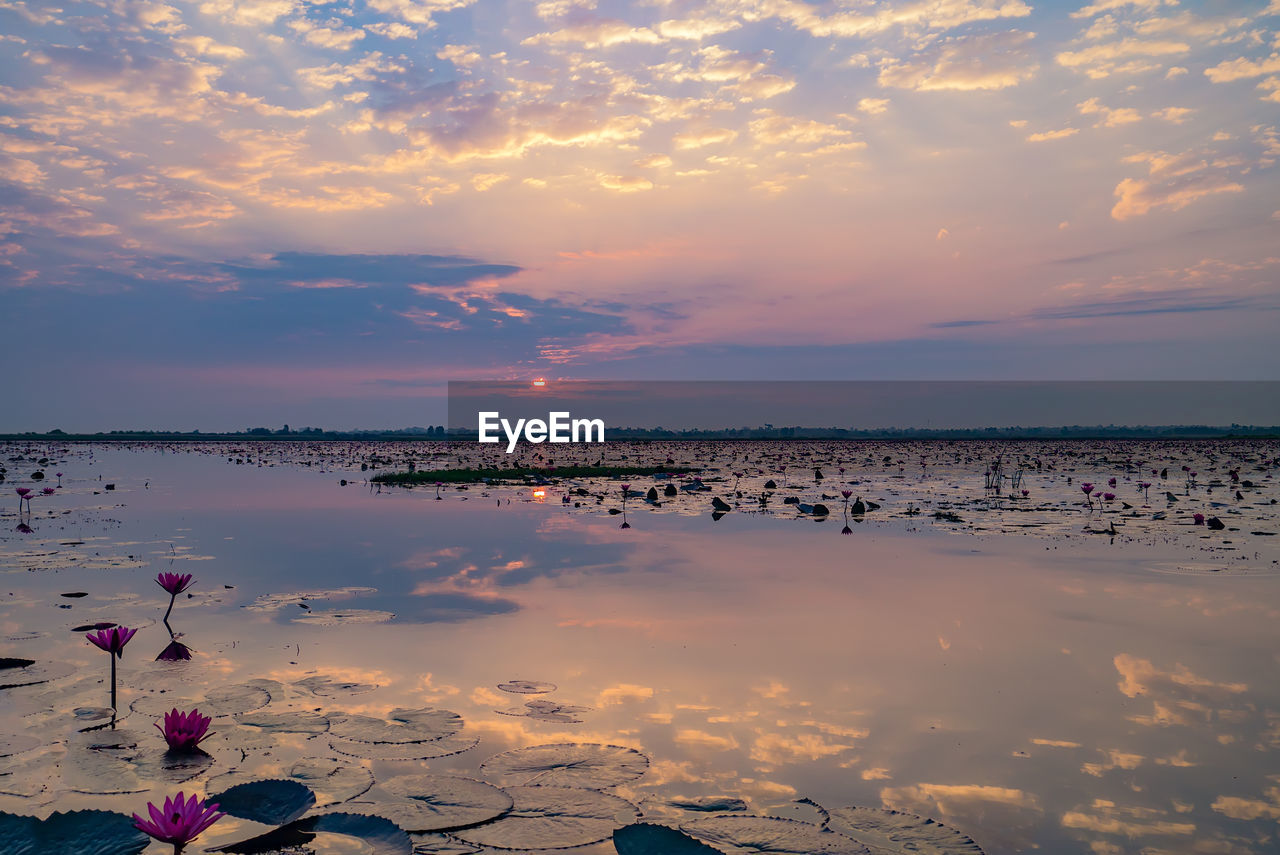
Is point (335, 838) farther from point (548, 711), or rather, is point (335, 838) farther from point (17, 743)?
point (17, 743)

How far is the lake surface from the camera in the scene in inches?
195

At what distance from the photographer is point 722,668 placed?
24.8 ft

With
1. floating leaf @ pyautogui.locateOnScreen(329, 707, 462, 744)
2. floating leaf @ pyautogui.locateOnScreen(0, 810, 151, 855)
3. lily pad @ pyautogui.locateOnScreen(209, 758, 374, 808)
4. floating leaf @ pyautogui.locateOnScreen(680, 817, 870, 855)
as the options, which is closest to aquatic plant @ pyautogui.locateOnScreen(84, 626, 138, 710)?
floating leaf @ pyautogui.locateOnScreen(329, 707, 462, 744)

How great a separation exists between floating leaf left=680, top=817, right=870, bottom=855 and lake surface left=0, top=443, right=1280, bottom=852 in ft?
0.50

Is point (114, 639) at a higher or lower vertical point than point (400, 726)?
higher

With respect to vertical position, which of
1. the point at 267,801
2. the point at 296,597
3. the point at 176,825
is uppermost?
the point at 176,825

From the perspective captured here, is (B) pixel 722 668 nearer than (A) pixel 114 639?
No

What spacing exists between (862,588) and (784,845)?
7.53 metres

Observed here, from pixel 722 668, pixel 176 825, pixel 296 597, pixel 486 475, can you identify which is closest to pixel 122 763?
pixel 176 825

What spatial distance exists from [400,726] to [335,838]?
5.68 ft

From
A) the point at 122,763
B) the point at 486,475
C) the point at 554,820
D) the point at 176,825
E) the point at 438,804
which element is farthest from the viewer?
the point at 486,475

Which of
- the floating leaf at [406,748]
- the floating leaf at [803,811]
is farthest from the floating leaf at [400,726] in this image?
the floating leaf at [803,811]

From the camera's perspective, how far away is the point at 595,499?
86.8 ft

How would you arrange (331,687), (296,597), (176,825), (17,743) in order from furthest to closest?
(296,597) < (331,687) < (17,743) < (176,825)
